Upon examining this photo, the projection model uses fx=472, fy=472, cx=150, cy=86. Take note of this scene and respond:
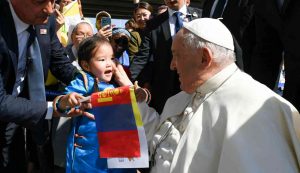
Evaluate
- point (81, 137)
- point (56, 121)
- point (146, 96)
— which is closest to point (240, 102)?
point (146, 96)

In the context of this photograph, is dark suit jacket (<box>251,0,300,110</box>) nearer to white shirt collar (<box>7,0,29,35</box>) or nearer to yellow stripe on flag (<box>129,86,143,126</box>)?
yellow stripe on flag (<box>129,86,143,126</box>)

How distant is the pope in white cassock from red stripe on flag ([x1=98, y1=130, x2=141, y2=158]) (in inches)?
4.6

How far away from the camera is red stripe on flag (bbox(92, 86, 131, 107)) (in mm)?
2992

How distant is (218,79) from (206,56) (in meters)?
0.15

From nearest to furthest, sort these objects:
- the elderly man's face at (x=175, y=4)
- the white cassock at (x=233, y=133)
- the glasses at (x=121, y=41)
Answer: the white cassock at (x=233, y=133), the elderly man's face at (x=175, y=4), the glasses at (x=121, y=41)

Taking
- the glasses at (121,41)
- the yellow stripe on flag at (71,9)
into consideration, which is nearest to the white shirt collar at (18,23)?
the glasses at (121,41)

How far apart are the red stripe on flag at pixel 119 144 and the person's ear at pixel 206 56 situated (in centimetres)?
67

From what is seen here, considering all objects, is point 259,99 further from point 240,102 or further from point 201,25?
point 201,25

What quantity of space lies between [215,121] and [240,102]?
166 mm

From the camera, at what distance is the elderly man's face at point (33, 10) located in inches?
125

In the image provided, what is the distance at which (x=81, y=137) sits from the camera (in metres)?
3.54

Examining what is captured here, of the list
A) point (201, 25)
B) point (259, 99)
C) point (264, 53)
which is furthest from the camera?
point (264, 53)

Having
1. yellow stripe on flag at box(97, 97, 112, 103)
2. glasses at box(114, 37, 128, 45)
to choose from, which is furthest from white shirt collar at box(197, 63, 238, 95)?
glasses at box(114, 37, 128, 45)

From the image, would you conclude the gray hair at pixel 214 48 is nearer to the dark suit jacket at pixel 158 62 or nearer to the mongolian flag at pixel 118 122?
the mongolian flag at pixel 118 122
